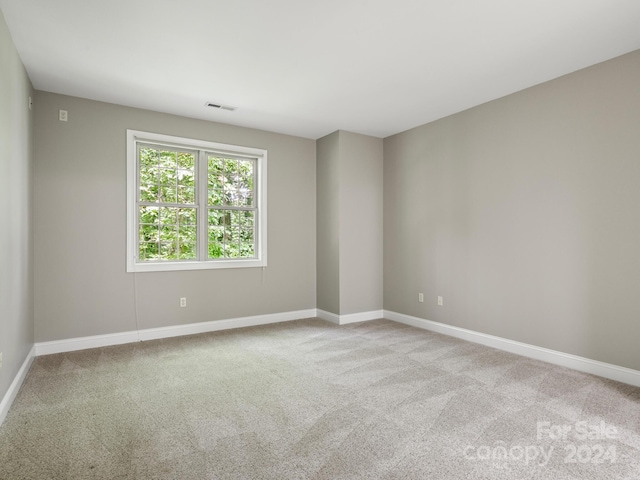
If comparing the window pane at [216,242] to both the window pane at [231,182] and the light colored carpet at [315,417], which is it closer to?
the window pane at [231,182]

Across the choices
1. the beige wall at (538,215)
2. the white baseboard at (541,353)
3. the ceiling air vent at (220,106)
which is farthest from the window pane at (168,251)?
the white baseboard at (541,353)

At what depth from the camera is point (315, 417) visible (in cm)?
240

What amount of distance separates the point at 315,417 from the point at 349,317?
106 inches

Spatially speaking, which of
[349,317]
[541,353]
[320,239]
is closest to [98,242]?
[320,239]

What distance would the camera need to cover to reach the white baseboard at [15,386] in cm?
240

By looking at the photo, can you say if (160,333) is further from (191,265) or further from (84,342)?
(191,265)

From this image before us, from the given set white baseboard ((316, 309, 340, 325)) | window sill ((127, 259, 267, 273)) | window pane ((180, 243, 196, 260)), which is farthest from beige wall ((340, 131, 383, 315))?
window pane ((180, 243, 196, 260))

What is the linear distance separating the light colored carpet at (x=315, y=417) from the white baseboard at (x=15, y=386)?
2.1 inches

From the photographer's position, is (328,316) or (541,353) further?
(328,316)

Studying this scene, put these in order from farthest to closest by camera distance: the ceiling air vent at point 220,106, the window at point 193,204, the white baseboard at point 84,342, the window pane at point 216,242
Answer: the window pane at point 216,242 < the window at point 193,204 < the ceiling air vent at point 220,106 < the white baseboard at point 84,342

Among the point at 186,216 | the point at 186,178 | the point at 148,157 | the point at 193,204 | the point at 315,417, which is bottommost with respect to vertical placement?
the point at 315,417

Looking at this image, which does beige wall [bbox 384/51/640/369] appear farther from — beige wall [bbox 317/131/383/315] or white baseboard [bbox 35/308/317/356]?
white baseboard [bbox 35/308/317/356]

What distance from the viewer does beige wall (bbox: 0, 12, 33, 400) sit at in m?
2.48

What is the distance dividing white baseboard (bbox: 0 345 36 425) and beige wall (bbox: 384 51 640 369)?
414cm
